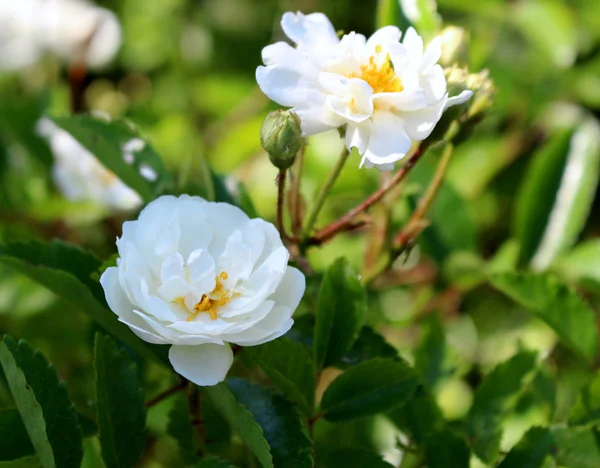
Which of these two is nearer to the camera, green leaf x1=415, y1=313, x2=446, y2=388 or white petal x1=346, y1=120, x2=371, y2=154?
white petal x1=346, y1=120, x2=371, y2=154

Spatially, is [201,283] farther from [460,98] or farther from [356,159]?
[356,159]

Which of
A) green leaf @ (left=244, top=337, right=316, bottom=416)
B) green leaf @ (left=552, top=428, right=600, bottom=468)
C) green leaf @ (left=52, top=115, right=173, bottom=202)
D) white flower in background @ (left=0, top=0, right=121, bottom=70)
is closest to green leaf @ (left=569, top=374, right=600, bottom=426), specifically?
green leaf @ (left=552, top=428, right=600, bottom=468)

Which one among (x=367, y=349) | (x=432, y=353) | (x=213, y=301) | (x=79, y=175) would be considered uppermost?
(x=213, y=301)

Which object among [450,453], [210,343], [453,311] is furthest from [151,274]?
[453,311]

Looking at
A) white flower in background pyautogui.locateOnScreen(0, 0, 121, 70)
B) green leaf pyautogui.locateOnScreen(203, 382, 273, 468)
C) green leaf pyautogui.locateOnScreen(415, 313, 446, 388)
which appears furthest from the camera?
white flower in background pyautogui.locateOnScreen(0, 0, 121, 70)

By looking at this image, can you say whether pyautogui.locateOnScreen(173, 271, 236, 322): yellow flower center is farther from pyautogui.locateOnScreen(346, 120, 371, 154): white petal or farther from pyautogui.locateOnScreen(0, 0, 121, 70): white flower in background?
→ pyautogui.locateOnScreen(0, 0, 121, 70): white flower in background

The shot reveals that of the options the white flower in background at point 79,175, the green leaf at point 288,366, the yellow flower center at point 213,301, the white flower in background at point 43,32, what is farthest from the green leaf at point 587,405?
the white flower in background at point 43,32

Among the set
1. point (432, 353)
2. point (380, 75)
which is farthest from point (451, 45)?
point (432, 353)
